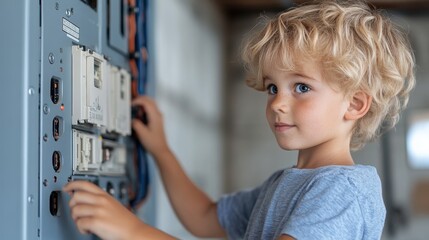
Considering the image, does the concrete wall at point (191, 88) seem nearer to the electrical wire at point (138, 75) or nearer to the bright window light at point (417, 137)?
the electrical wire at point (138, 75)

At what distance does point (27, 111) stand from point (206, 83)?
11.6 ft

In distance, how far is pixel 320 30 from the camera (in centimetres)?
137

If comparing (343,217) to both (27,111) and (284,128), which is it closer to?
(284,128)

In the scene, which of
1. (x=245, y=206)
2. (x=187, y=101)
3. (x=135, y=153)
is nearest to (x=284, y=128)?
(x=245, y=206)

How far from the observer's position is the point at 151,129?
188 cm

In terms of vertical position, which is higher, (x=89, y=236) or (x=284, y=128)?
(x=284, y=128)

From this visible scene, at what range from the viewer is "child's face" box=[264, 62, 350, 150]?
135 centimetres

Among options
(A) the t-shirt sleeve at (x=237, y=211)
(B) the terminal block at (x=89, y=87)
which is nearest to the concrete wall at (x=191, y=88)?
(A) the t-shirt sleeve at (x=237, y=211)

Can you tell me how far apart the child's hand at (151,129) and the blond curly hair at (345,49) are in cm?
45

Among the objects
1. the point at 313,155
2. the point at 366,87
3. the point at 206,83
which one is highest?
the point at 206,83

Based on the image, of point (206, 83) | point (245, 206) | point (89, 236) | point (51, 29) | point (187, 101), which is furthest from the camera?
point (206, 83)

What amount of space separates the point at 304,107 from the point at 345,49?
133 millimetres

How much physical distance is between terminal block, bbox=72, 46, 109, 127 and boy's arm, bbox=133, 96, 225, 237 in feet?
1.02

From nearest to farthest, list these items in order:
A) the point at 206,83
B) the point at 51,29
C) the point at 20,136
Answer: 1. the point at 20,136
2. the point at 51,29
3. the point at 206,83
